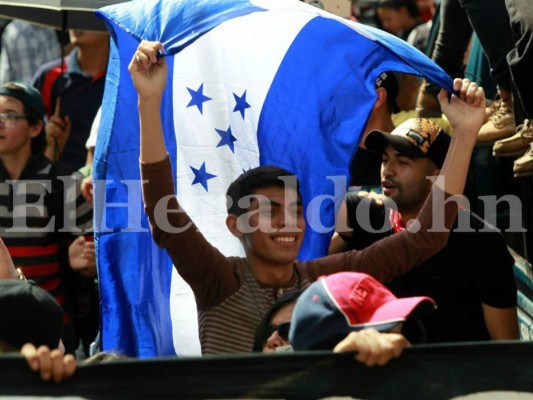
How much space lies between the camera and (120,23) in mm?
6027

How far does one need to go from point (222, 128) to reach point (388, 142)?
2.66ft


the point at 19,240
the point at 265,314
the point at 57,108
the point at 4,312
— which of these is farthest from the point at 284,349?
the point at 57,108

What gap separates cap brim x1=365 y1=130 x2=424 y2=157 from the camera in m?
6.64

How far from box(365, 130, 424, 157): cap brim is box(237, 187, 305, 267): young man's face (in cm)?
114

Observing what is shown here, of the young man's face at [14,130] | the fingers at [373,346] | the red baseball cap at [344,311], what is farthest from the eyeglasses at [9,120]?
the fingers at [373,346]

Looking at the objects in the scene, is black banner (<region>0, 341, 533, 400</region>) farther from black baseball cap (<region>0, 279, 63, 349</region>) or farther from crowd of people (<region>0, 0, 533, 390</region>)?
black baseball cap (<region>0, 279, 63, 349</region>)

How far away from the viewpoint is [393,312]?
169 inches

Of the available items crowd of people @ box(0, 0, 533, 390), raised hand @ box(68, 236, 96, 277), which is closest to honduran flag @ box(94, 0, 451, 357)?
crowd of people @ box(0, 0, 533, 390)

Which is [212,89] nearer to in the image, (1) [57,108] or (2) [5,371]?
(2) [5,371]

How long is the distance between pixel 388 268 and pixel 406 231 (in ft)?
0.63

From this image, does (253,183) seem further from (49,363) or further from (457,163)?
(49,363)

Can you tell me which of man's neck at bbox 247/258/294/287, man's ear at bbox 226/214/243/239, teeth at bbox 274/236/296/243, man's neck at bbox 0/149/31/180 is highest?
man's neck at bbox 0/149/31/180

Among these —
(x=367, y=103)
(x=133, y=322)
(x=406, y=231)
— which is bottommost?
(x=133, y=322)

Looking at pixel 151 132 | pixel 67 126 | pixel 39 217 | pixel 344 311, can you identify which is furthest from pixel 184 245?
pixel 67 126
